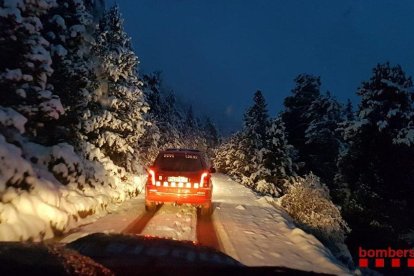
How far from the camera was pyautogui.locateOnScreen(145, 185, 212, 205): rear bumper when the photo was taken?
44.7ft

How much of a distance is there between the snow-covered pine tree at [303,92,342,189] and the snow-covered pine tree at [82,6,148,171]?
23.7 m

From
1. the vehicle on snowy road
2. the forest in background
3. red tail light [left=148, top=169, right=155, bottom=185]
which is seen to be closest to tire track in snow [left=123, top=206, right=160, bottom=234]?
the vehicle on snowy road

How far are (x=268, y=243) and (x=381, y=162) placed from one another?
54.4 feet

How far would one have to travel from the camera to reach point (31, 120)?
43.5 ft

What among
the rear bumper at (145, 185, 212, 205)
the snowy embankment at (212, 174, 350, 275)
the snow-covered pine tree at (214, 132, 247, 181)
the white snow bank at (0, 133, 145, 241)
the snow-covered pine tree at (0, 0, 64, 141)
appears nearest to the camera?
the snowy embankment at (212, 174, 350, 275)

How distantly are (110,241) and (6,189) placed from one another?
5453 millimetres

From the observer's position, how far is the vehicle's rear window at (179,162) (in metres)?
14.0

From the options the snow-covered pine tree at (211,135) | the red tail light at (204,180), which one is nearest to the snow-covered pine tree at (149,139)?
the red tail light at (204,180)

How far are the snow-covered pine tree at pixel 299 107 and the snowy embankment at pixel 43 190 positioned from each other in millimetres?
33592

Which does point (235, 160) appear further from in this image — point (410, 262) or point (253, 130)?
point (410, 262)

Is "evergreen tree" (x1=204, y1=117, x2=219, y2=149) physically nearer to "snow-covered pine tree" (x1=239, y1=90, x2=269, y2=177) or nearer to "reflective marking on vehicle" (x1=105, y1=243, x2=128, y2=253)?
"snow-covered pine tree" (x1=239, y1=90, x2=269, y2=177)

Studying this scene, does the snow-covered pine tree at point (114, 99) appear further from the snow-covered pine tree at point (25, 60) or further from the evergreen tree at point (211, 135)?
the evergreen tree at point (211, 135)

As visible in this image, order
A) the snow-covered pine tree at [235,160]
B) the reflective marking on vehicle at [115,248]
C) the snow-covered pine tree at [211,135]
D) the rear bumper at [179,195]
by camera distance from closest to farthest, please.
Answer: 1. the reflective marking on vehicle at [115,248]
2. the rear bumper at [179,195]
3. the snow-covered pine tree at [235,160]
4. the snow-covered pine tree at [211,135]

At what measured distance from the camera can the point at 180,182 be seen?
538 inches
